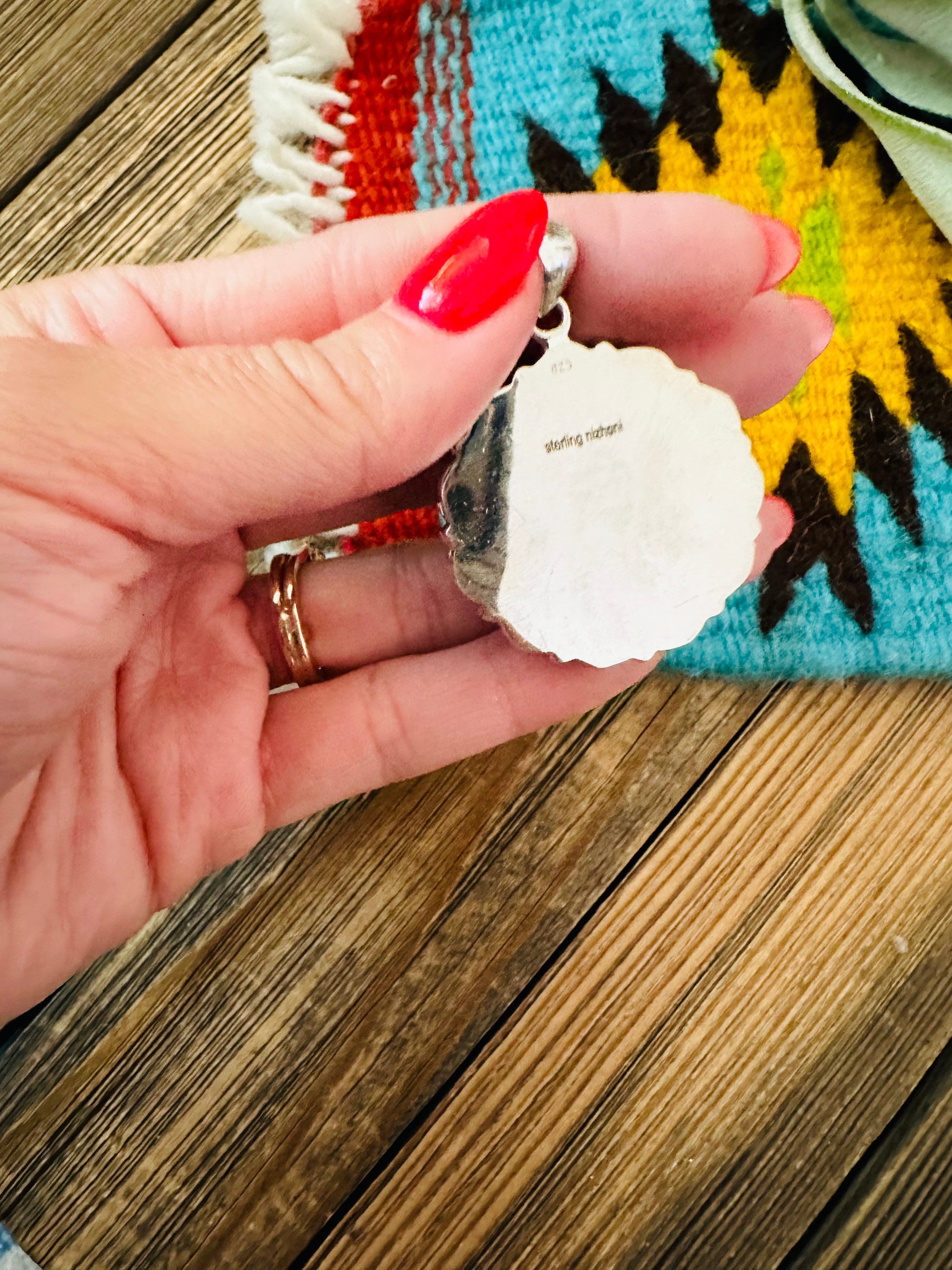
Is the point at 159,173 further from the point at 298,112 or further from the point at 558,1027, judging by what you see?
the point at 558,1027

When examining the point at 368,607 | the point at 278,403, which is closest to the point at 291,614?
the point at 368,607

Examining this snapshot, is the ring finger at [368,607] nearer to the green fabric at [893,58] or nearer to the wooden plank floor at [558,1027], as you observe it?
the wooden plank floor at [558,1027]

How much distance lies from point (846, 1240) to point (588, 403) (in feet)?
1.34

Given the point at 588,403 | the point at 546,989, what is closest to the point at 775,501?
the point at 588,403

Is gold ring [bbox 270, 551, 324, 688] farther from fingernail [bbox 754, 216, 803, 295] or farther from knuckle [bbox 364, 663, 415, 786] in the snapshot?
fingernail [bbox 754, 216, 803, 295]

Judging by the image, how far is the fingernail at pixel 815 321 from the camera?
43cm

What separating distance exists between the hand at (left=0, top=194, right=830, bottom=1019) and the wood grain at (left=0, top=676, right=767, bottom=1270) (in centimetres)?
4

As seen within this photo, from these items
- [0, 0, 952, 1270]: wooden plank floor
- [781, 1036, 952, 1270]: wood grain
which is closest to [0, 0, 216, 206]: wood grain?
[0, 0, 952, 1270]: wooden plank floor

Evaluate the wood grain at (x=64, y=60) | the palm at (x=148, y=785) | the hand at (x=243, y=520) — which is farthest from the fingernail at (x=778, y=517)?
the wood grain at (x=64, y=60)

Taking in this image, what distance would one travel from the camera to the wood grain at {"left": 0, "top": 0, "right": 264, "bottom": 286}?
49cm

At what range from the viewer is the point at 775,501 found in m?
0.42

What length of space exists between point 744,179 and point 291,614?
0.33 meters

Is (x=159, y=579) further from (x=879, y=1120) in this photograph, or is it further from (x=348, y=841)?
(x=879, y=1120)

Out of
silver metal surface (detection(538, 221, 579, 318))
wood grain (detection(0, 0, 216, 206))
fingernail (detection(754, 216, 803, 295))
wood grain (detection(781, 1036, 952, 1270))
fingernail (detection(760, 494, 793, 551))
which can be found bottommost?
wood grain (detection(781, 1036, 952, 1270))
